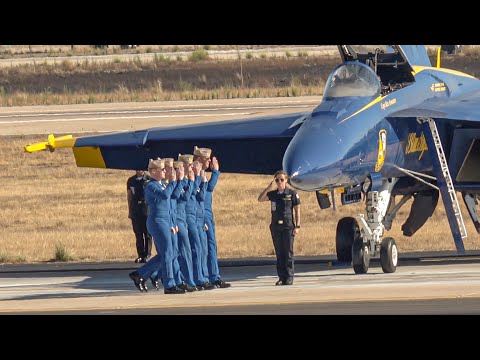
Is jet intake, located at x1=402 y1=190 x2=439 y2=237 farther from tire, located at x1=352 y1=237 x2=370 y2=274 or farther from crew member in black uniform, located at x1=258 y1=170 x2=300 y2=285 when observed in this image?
crew member in black uniform, located at x1=258 y1=170 x2=300 y2=285

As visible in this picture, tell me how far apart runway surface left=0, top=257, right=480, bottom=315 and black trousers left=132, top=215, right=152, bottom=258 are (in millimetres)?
381

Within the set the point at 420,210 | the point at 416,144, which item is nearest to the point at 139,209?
the point at 420,210

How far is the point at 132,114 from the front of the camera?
53.1 m

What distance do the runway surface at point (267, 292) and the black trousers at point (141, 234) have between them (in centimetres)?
38

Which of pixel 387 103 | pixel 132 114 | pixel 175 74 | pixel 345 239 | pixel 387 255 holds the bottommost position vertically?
pixel 387 255

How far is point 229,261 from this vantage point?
25.2m

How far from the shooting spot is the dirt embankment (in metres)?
67.0

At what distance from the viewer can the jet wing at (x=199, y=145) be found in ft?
82.4

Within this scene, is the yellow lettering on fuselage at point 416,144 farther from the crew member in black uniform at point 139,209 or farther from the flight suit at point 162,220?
the crew member in black uniform at point 139,209

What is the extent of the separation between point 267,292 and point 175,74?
5308 cm

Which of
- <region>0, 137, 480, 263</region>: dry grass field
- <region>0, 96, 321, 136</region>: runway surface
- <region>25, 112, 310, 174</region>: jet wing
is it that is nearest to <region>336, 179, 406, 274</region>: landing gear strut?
<region>25, 112, 310, 174</region>: jet wing

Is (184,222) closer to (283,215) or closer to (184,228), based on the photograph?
(184,228)

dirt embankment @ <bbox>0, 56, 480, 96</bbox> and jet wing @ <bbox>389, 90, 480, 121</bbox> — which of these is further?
dirt embankment @ <bbox>0, 56, 480, 96</bbox>

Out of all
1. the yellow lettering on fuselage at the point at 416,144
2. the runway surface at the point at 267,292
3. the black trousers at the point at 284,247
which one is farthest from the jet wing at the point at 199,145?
the black trousers at the point at 284,247
